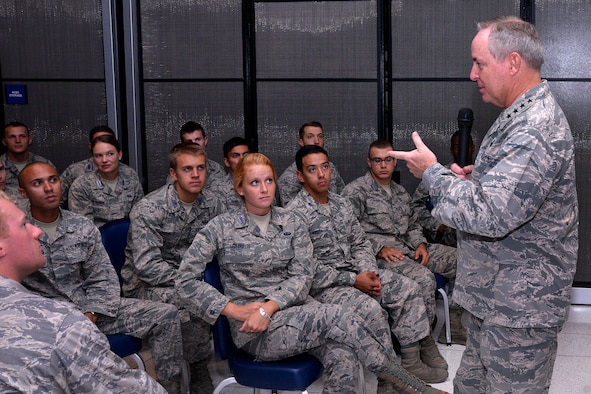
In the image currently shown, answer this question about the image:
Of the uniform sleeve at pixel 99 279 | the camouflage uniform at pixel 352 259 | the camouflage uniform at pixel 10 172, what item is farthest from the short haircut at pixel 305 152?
the camouflage uniform at pixel 10 172

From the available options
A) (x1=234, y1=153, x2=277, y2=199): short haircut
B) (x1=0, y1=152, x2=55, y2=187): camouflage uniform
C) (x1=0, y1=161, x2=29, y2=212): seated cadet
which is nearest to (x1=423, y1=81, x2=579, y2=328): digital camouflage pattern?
(x1=234, y1=153, x2=277, y2=199): short haircut

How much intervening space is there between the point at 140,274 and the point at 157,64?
270 centimetres

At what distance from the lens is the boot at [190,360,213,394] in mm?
3711

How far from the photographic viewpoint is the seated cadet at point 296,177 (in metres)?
5.10

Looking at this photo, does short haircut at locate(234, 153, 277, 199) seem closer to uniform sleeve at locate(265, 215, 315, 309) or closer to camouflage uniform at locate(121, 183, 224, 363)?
uniform sleeve at locate(265, 215, 315, 309)

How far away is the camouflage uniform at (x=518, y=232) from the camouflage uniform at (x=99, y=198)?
3151 millimetres

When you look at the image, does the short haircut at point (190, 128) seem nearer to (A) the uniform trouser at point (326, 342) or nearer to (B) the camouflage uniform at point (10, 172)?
(B) the camouflage uniform at point (10, 172)

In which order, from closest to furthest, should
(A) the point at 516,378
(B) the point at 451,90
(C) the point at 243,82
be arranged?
(A) the point at 516,378, (B) the point at 451,90, (C) the point at 243,82

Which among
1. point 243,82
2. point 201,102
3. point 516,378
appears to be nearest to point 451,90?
point 243,82

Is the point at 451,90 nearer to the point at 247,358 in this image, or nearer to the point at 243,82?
the point at 243,82

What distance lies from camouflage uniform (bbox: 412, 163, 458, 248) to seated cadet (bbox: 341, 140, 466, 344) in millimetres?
167

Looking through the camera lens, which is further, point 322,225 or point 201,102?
point 201,102

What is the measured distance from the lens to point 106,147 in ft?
16.1

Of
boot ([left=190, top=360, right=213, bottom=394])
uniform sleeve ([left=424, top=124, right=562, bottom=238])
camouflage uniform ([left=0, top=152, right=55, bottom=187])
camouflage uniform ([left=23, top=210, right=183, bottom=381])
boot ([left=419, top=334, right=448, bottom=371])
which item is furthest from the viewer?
camouflage uniform ([left=0, top=152, right=55, bottom=187])
